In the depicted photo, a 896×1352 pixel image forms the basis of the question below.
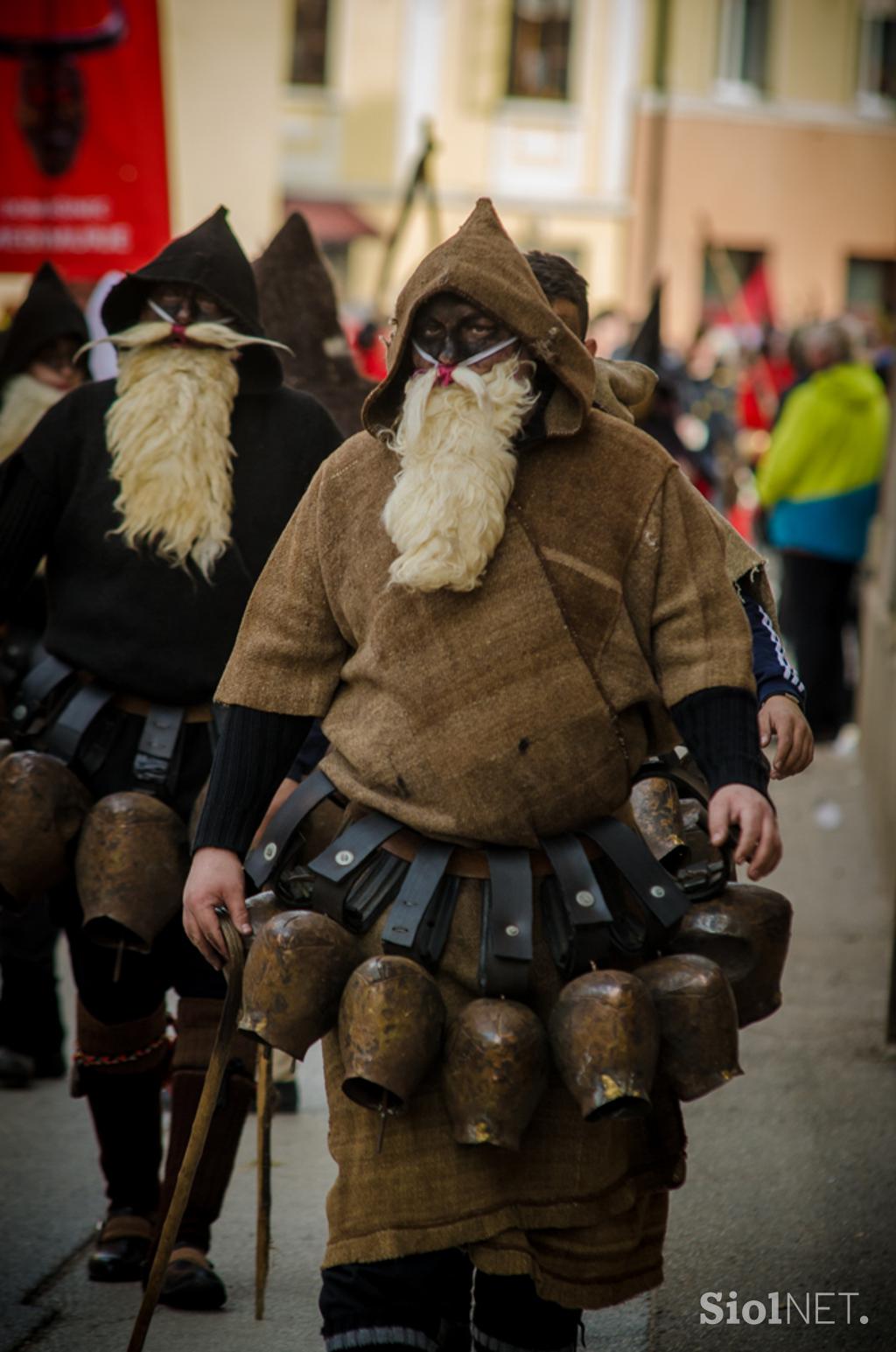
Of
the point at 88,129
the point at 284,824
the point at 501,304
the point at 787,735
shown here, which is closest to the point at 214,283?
the point at 501,304

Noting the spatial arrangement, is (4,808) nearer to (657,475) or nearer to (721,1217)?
(657,475)

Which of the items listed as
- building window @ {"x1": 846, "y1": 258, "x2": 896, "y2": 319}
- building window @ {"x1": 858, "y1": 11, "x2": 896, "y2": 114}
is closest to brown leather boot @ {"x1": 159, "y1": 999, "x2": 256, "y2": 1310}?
building window @ {"x1": 846, "y1": 258, "x2": 896, "y2": 319}

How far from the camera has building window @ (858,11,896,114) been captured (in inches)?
1302

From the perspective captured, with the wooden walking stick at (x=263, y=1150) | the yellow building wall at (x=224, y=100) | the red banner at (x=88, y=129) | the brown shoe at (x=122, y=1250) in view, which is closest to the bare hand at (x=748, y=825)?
the wooden walking stick at (x=263, y=1150)

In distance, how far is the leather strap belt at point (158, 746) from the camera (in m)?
3.80

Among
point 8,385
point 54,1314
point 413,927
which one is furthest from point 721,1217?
point 8,385

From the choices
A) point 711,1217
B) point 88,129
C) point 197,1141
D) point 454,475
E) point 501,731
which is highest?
point 88,129

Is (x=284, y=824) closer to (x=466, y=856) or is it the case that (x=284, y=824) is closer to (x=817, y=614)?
(x=466, y=856)

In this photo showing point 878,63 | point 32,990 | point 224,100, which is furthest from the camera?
point 878,63

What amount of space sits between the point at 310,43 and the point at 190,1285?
30386 mm

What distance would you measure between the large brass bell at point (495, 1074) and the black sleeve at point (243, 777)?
1.89ft

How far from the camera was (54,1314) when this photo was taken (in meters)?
3.85

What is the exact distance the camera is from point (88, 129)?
27.3ft

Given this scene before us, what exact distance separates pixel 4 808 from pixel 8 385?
2.26 meters
